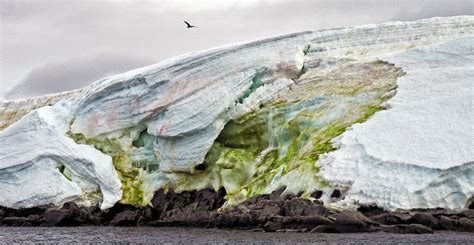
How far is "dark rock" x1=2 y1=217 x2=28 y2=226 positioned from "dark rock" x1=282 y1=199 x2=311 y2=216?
15.7 metres

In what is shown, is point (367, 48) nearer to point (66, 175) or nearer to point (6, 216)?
point (66, 175)

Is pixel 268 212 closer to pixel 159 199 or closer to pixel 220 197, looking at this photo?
pixel 220 197

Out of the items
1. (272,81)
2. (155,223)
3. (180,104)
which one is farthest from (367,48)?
(155,223)

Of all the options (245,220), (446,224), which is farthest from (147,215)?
(446,224)

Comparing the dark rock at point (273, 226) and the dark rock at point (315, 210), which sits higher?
the dark rock at point (315, 210)

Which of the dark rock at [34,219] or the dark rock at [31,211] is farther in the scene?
the dark rock at [31,211]

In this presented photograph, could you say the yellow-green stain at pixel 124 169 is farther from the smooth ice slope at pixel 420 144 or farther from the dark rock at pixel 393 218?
the dark rock at pixel 393 218

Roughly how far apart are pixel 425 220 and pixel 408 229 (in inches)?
36.7

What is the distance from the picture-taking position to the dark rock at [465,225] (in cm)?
3025

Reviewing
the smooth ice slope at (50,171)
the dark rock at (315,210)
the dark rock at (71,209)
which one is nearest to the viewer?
the dark rock at (315,210)

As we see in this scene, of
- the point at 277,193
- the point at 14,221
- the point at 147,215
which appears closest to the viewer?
the point at 277,193

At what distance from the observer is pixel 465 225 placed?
3036 centimetres

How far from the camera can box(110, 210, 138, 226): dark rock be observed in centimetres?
4131

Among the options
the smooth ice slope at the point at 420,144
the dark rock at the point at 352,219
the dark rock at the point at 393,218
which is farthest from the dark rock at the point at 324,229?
the smooth ice slope at the point at 420,144
